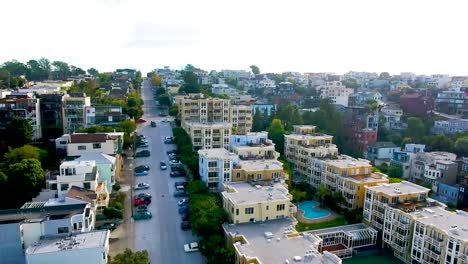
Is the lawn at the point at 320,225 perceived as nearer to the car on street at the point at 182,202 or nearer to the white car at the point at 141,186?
the car on street at the point at 182,202

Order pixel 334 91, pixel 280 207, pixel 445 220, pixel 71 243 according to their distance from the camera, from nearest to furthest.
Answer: pixel 71 243
pixel 445 220
pixel 280 207
pixel 334 91

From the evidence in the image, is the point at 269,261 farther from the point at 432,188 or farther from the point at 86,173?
the point at 432,188

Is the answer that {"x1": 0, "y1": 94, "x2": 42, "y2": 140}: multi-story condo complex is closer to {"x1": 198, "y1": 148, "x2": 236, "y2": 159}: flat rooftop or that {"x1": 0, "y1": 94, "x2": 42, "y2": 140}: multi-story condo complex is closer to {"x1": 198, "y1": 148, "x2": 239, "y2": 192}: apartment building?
{"x1": 198, "y1": 148, "x2": 236, "y2": 159}: flat rooftop

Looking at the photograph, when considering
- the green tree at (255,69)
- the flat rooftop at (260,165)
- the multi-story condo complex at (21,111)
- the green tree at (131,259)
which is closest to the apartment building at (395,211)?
the flat rooftop at (260,165)

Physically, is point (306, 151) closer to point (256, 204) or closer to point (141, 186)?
point (256, 204)

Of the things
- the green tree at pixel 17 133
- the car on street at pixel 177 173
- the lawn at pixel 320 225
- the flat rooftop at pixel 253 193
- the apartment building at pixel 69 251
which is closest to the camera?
the apartment building at pixel 69 251

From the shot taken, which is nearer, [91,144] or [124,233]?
[124,233]

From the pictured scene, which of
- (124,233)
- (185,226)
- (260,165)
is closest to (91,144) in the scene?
(124,233)

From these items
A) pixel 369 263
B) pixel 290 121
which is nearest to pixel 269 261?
pixel 369 263
